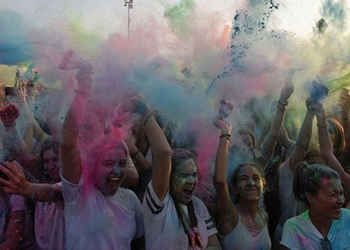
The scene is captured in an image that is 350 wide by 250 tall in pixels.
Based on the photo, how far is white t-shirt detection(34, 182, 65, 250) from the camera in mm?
3293

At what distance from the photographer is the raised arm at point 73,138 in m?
3.10

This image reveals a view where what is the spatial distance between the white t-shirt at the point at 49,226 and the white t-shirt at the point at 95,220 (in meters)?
0.13

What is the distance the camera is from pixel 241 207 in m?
3.86

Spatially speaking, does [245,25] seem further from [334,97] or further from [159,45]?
[334,97]

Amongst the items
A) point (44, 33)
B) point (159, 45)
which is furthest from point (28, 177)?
point (159, 45)

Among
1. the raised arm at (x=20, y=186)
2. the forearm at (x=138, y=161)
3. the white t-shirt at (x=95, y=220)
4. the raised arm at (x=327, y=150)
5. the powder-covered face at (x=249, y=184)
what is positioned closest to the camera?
the raised arm at (x=20, y=186)

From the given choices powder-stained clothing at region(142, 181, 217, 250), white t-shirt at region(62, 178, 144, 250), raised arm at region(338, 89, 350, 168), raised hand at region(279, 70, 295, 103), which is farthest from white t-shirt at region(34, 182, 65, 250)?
raised arm at region(338, 89, 350, 168)

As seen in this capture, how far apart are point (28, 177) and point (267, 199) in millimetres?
2240

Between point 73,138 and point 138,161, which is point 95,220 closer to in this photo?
point 73,138

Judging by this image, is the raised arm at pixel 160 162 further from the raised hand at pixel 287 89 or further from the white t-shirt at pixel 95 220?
the raised hand at pixel 287 89

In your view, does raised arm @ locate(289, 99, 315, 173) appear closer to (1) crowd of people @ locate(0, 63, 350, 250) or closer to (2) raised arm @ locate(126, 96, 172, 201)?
(1) crowd of people @ locate(0, 63, 350, 250)

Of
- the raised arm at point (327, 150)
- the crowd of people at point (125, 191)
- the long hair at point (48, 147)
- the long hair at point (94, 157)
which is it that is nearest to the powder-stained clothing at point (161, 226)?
the crowd of people at point (125, 191)

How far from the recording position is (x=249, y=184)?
3816 mm

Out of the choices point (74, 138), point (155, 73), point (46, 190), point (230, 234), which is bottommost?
point (230, 234)
